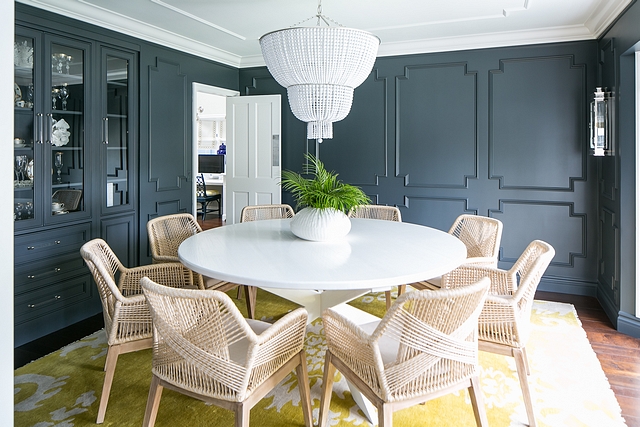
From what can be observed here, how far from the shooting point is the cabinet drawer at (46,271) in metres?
2.88

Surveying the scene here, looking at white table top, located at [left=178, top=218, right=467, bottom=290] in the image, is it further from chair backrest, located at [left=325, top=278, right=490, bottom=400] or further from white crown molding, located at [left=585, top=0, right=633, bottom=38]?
white crown molding, located at [left=585, top=0, right=633, bottom=38]

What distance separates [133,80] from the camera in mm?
3744

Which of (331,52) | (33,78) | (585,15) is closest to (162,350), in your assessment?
(331,52)

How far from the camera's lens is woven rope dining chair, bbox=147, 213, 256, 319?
276cm

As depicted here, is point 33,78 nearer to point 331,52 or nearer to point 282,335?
point 331,52

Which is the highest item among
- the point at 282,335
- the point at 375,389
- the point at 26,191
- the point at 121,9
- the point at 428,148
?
the point at 121,9

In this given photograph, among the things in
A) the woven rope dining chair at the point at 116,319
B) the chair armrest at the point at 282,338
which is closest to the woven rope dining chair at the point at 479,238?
the chair armrest at the point at 282,338

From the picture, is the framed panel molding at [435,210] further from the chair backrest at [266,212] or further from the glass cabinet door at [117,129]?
the glass cabinet door at [117,129]

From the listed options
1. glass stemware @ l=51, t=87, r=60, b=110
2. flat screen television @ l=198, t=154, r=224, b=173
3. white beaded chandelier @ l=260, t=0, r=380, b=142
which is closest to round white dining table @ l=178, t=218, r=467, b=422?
white beaded chandelier @ l=260, t=0, r=380, b=142

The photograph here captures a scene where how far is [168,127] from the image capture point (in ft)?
13.6

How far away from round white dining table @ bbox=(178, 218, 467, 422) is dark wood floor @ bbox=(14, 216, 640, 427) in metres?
1.06

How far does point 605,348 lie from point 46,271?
3667 millimetres

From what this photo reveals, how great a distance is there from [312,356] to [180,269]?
0.90m
